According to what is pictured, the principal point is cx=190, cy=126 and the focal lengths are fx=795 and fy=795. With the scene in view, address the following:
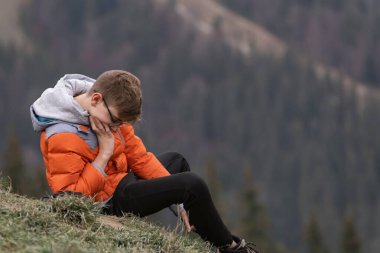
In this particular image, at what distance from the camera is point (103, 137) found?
7.44 m

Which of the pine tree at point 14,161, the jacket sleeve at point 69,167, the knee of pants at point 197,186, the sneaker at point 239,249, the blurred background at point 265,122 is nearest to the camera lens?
the jacket sleeve at point 69,167

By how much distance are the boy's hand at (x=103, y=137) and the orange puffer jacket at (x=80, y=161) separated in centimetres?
8

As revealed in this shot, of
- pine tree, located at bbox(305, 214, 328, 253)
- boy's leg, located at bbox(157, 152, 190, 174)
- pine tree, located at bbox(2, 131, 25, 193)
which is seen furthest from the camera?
pine tree, located at bbox(305, 214, 328, 253)

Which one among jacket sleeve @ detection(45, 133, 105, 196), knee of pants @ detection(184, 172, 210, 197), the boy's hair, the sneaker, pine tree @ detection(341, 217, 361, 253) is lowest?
pine tree @ detection(341, 217, 361, 253)

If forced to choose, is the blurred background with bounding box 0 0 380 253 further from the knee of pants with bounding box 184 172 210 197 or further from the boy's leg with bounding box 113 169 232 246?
the knee of pants with bounding box 184 172 210 197

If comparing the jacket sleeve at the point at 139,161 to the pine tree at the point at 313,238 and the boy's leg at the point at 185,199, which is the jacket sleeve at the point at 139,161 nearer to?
the boy's leg at the point at 185,199

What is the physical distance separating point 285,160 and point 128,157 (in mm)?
153129

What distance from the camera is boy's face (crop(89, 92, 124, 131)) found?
725 centimetres

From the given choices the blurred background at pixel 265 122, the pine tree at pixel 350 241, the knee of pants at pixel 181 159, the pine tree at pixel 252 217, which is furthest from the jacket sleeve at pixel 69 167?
the blurred background at pixel 265 122

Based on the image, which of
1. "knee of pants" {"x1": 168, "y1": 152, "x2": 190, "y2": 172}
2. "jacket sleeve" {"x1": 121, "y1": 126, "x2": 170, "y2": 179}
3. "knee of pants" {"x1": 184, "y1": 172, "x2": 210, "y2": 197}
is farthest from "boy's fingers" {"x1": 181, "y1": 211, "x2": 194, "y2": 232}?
"knee of pants" {"x1": 168, "y1": 152, "x2": 190, "y2": 172}

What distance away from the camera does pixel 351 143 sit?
165 m

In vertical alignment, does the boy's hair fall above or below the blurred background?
above

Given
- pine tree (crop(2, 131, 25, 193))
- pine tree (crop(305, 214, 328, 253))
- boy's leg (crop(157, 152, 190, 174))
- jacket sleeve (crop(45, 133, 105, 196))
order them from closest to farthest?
jacket sleeve (crop(45, 133, 105, 196)), boy's leg (crop(157, 152, 190, 174)), pine tree (crop(2, 131, 25, 193)), pine tree (crop(305, 214, 328, 253))

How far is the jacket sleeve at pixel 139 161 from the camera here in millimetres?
8016
